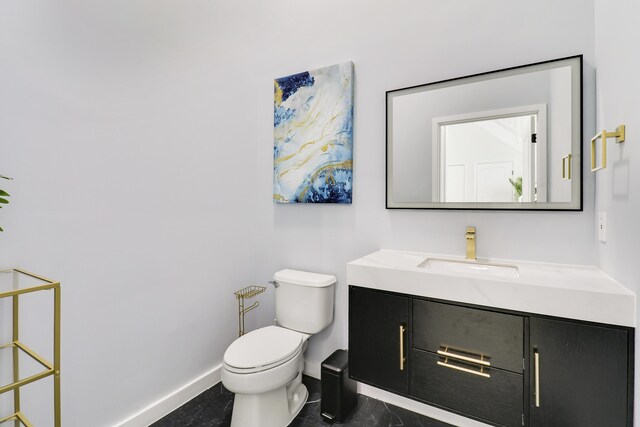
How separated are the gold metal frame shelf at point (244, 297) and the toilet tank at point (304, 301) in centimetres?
30

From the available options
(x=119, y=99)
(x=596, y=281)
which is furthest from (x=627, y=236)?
(x=119, y=99)

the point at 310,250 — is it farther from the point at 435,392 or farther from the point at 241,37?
the point at 241,37

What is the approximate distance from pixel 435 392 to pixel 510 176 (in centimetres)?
108

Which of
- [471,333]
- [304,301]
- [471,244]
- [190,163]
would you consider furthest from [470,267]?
[190,163]

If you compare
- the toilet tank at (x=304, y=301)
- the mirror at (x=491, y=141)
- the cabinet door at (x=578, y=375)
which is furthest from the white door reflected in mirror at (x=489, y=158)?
the toilet tank at (x=304, y=301)

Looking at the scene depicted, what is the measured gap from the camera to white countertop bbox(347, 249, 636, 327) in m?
1.08

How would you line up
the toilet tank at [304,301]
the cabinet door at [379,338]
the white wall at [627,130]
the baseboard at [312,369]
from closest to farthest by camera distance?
the white wall at [627,130] → the cabinet door at [379,338] → the toilet tank at [304,301] → the baseboard at [312,369]

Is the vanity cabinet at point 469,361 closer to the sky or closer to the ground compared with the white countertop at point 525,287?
closer to the ground

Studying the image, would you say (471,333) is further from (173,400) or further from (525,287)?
(173,400)

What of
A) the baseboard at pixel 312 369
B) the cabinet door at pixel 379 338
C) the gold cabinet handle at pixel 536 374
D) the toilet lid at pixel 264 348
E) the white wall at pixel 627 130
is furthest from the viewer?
the baseboard at pixel 312 369

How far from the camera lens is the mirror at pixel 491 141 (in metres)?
1.46

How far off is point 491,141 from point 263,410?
1803 millimetres

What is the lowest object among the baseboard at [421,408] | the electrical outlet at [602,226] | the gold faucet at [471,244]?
the baseboard at [421,408]

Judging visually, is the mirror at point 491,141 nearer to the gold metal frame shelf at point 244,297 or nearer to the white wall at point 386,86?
the white wall at point 386,86
